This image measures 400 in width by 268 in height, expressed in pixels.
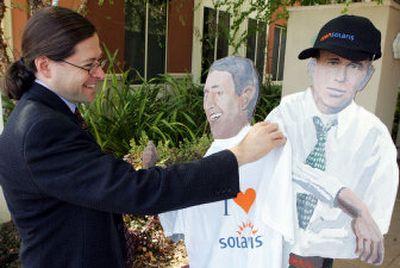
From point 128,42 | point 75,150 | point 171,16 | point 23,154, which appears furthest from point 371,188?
point 171,16

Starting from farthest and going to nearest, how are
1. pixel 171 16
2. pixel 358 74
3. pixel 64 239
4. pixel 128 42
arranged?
pixel 171 16 → pixel 128 42 → pixel 358 74 → pixel 64 239

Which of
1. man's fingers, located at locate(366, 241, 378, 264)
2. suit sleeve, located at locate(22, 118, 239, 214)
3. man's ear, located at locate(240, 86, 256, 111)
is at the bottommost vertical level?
man's fingers, located at locate(366, 241, 378, 264)

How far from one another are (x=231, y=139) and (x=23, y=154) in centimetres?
86

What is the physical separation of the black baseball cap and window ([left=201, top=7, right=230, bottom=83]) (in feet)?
15.0

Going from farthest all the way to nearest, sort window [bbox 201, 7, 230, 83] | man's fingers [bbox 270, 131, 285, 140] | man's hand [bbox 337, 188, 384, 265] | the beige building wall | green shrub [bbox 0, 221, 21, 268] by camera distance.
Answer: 1. window [bbox 201, 7, 230, 83]
2. green shrub [bbox 0, 221, 21, 268]
3. the beige building wall
4. man's hand [bbox 337, 188, 384, 265]
5. man's fingers [bbox 270, 131, 285, 140]

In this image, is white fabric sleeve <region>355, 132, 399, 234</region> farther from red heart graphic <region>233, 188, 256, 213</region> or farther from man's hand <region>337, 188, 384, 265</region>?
red heart graphic <region>233, 188, 256, 213</region>

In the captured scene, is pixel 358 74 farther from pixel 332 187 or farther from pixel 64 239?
pixel 64 239

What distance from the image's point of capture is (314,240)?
169 cm

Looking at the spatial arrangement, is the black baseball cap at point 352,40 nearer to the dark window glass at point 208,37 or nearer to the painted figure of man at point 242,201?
the painted figure of man at point 242,201

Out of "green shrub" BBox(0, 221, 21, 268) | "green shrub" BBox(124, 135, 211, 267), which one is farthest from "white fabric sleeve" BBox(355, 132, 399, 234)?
"green shrub" BBox(0, 221, 21, 268)

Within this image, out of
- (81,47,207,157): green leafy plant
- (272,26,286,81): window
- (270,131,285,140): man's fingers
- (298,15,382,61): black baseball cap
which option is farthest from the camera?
(272,26,286,81): window

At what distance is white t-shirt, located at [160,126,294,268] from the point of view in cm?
157

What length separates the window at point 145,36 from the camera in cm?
622

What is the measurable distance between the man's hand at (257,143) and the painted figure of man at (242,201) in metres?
0.14
